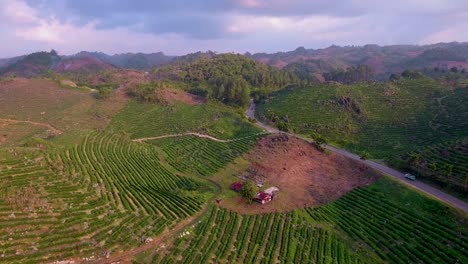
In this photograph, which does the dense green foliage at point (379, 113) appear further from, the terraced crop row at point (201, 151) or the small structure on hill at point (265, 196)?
the small structure on hill at point (265, 196)

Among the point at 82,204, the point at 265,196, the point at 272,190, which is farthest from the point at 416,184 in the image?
the point at 82,204

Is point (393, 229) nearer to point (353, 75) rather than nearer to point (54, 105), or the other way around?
point (54, 105)

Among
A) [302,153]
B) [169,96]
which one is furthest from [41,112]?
[302,153]

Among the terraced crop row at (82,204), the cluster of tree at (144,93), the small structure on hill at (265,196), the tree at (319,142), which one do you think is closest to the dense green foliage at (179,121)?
the cluster of tree at (144,93)

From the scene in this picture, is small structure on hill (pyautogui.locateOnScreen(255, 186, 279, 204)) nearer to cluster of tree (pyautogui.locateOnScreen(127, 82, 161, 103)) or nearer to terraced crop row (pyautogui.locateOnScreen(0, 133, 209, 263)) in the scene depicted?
terraced crop row (pyautogui.locateOnScreen(0, 133, 209, 263))

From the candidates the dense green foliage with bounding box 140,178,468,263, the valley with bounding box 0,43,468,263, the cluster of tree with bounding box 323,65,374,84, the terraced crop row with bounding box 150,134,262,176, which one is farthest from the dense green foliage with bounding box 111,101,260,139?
the cluster of tree with bounding box 323,65,374,84

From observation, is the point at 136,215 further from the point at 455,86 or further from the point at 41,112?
the point at 455,86
